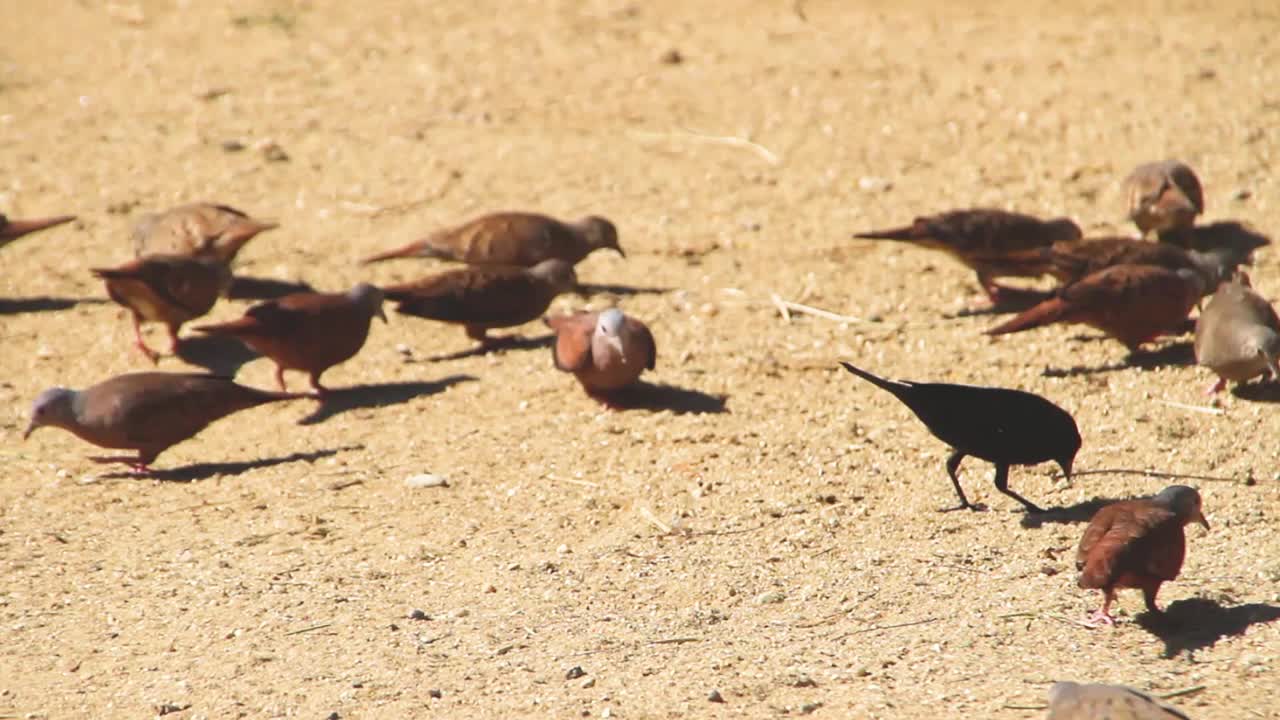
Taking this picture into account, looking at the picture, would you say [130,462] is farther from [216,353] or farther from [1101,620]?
[1101,620]

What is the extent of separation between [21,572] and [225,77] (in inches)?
259

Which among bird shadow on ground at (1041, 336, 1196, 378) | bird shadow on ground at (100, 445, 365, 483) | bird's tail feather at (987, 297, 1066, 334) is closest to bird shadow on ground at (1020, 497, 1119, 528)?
bird's tail feather at (987, 297, 1066, 334)

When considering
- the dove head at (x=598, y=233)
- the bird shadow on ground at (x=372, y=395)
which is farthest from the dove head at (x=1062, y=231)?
the bird shadow on ground at (x=372, y=395)

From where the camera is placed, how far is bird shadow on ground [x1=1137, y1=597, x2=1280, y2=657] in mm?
4695

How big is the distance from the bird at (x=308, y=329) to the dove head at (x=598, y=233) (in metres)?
1.47

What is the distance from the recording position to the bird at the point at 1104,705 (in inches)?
150

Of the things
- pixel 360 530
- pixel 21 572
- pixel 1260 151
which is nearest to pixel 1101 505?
pixel 360 530

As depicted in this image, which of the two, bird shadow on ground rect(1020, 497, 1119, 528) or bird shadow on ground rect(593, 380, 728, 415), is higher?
bird shadow on ground rect(1020, 497, 1119, 528)

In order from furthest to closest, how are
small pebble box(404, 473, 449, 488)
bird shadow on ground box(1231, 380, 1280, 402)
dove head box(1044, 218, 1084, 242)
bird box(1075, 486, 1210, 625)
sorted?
1. dove head box(1044, 218, 1084, 242)
2. bird shadow on ground box(1231, 380, 1280, 402)
3. small pebble box(404, 473, 449, 488)
4. bird box(1075, 486, 1210, 625)

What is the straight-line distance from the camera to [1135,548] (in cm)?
458

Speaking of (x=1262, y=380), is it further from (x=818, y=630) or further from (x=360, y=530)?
(x=360, y=530)

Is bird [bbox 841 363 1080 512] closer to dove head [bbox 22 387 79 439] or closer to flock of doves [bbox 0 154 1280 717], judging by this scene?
flock of doves [bbox 0 154 1280 717]

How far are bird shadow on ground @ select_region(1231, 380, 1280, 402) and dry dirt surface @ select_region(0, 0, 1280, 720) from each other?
0.23 ft

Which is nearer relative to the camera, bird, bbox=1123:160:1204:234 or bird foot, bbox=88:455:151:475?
bird foot, bbox=88:455:151:475
